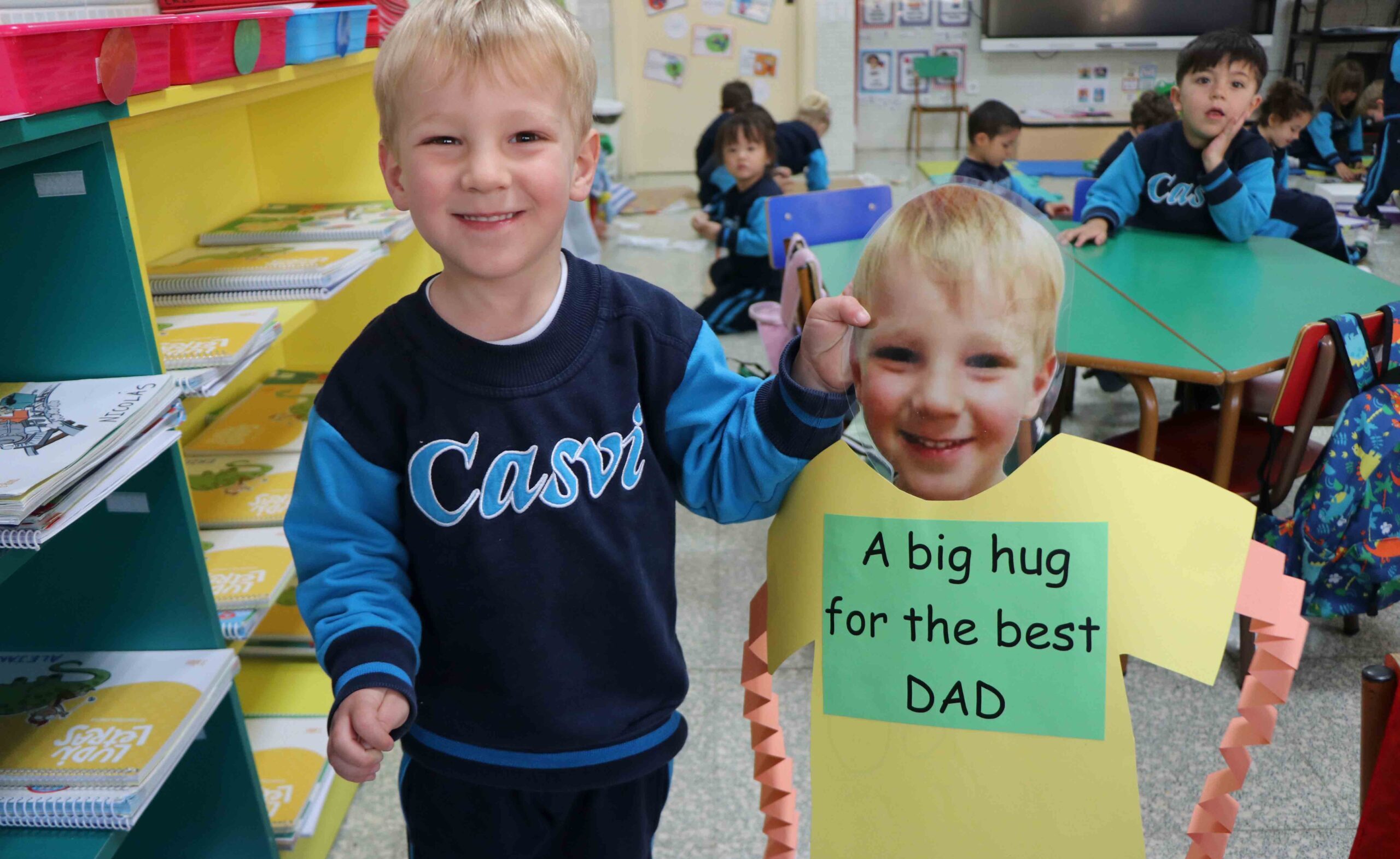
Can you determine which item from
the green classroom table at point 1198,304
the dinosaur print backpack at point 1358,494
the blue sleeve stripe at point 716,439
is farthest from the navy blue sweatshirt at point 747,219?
the blue sleeve stripe at point 716,439

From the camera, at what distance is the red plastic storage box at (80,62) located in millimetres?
858

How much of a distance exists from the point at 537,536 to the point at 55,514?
465 mm

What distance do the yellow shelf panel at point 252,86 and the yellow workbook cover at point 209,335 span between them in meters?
0.27

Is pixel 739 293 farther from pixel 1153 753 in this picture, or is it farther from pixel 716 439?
pixel 716 439

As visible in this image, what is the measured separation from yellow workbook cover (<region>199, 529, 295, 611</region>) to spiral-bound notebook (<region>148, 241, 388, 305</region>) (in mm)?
372

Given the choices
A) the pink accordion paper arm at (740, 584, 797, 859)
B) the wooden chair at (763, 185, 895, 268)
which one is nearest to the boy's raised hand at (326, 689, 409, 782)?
the pink accordion paper arm at (740, 584, 797, 859)

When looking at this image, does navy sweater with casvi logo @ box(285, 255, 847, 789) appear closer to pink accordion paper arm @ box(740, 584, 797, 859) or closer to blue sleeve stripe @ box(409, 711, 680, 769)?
blue sleeve stripe @ box(409, 711, 680, 769)

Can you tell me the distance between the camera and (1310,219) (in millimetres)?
A: 2945

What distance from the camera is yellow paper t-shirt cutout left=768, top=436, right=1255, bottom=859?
73 centimetres

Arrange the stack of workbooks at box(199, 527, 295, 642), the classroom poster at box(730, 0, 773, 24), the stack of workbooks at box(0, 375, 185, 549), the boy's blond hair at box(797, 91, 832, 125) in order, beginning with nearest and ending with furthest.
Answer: the stack of workbooks at box(0, 375, 185, 549) → the stack of workbooks at box(199, 527, 295, 642) → the boy's blond hair at box(797, 91, 832, 125) → the classroom poster at box(730, 0, 773, 24)

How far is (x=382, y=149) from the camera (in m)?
0.84

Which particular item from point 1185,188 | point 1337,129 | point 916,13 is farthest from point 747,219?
point 916,13

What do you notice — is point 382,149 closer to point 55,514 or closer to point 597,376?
point 597,376

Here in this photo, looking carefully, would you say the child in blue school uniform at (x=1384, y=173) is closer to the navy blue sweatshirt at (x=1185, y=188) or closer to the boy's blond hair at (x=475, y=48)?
the navy blue sweatshirt at (x=1185, y=188)
